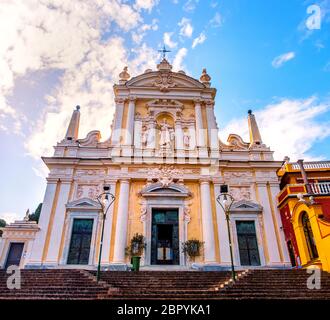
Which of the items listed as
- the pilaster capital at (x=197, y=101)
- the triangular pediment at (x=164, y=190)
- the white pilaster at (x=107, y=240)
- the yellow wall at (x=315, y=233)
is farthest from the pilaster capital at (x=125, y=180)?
the yellow wall at (x=315, y=233)

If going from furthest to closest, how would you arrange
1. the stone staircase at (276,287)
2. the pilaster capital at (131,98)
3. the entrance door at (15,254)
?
Answer: the pilaster capital at (131,98)
the entrance door at (15,254)
the stone staircase at (276,287)

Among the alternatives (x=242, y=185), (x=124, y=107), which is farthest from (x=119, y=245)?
(x=124, y=107)

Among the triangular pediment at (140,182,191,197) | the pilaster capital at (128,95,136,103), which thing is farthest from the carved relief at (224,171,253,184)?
the pilaster capital at (128,95,136,103)

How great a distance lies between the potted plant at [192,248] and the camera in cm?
1345

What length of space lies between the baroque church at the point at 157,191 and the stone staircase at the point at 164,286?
3224mm

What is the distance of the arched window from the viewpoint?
40.6 feet

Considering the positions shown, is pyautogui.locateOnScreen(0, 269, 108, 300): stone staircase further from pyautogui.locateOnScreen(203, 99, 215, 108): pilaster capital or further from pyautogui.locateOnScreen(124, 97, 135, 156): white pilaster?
pyautogui.locateOnScreen(203, 99, 215, 108): pilaster capital

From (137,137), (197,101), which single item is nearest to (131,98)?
(137,137)

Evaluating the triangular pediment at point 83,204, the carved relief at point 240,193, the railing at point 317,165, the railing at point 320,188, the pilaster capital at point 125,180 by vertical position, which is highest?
the railing at point 317,165

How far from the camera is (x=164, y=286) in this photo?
8.72 meters

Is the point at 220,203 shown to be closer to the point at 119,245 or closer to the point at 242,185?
the point at 242,185

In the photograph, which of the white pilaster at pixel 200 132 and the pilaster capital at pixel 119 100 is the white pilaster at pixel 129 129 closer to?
the pilaster capital at pixel 119 100

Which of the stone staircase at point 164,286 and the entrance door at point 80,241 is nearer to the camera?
the stone staircase at point 164,286
